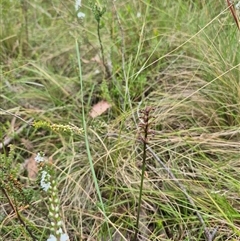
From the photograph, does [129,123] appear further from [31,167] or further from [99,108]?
[31,167]

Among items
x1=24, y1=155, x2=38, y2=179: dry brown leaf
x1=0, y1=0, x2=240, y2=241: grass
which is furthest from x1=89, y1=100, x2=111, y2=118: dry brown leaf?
x1=24, y1=155, x2=38, y2=179: dry brown leaf

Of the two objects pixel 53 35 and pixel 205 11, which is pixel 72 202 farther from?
pixel 53 35

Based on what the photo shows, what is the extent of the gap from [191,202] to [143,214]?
0.58 feet

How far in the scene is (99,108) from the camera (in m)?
2.11

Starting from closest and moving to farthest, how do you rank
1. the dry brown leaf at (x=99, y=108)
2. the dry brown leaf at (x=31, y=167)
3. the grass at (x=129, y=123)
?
the grass at (x=129, y=123)
the dry brown leaf at (x=31, y=167)
the dry brown leaf at (x=99, y=108)

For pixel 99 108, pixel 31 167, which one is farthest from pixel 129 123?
pixel 31 167

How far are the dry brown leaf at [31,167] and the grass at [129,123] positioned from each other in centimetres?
3

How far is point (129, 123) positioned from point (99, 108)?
24 centimetres

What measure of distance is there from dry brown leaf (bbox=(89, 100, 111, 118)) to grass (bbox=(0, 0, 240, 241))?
22 mm

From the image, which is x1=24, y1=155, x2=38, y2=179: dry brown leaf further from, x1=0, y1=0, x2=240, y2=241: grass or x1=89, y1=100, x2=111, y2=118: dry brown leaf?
x1=89, y1=100, x2=111, y2=118: dry brown leaf

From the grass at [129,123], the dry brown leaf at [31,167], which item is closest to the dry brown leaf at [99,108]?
the grass at [129,123]

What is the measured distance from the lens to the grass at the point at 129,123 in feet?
5.20

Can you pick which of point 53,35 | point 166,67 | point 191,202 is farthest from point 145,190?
point 53,35

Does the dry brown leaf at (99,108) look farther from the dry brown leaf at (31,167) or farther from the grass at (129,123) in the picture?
the dry brown leaf at (31,167)
